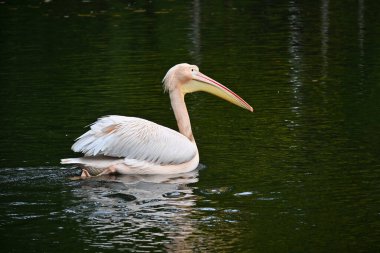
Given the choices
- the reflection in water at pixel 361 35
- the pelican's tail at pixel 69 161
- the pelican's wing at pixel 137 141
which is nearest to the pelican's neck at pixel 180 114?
the pelican's wing at pixel 137 141

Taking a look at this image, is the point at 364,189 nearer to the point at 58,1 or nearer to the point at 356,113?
the point at 356,113

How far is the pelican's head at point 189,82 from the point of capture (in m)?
9.52

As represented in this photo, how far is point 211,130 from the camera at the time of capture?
1057 cm

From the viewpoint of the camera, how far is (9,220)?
24.1 ft

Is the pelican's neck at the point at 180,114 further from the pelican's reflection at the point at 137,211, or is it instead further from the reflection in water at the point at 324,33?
the reflection in water at the point at 324,33

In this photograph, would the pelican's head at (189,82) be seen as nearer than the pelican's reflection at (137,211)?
No

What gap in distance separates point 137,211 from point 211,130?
10.4 feet

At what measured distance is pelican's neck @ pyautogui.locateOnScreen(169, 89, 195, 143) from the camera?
945 cm

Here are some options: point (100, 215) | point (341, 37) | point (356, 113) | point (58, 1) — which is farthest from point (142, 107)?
point (58, 1)

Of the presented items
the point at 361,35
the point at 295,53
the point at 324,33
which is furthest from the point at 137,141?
the point at 324,33

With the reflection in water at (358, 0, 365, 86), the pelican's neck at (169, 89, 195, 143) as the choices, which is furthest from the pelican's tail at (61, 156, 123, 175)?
the reflection in water at (358, 0, 365, 86)

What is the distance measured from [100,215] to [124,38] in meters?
10.7

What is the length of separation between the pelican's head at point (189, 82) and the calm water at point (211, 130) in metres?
0.48

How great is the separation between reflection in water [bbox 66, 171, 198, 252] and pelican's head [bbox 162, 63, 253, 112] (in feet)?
3.26
